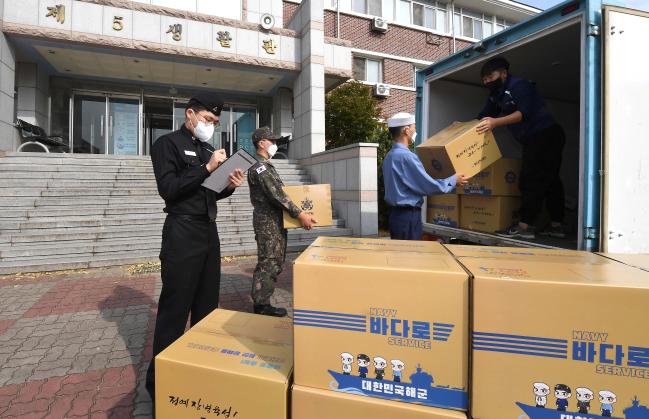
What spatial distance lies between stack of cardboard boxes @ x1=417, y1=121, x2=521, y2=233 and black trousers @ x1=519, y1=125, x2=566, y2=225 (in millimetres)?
136

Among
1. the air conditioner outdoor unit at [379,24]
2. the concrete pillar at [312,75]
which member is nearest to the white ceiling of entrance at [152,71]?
the concrete pillar at [312,75]

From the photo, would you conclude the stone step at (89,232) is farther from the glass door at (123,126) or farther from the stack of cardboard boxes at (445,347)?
the glass door at (123,126)

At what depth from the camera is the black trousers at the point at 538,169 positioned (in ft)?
10.3

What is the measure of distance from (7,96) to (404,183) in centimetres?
1058

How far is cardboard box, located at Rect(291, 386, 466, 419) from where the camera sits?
1146 mm

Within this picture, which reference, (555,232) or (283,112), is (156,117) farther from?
(555,232)

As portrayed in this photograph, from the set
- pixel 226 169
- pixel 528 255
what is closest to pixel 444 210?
pixel 528 255

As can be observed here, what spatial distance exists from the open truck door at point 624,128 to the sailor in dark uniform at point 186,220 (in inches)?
88.7

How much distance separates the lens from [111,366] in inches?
111

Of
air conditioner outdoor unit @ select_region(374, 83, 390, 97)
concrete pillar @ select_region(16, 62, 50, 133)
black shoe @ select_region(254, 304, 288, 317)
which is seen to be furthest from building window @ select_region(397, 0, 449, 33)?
black shoe @ select_region(254, 304, 288, 317)

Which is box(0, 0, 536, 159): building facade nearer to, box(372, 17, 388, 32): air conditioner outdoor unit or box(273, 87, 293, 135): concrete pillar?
box(273, 87, 293, 135): concrete pillar

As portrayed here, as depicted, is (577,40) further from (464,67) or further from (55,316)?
(55,316)

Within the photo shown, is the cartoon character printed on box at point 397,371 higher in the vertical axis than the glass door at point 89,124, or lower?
lower

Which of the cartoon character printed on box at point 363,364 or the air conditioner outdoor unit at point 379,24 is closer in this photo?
the cartoon character printed on box at point 363,364
